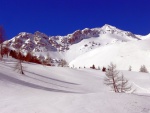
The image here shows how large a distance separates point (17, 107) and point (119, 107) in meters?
9.42

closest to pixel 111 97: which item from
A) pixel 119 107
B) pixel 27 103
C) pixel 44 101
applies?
pixel 119 107

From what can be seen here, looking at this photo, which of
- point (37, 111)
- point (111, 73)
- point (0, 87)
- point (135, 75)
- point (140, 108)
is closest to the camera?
point (37, 111)

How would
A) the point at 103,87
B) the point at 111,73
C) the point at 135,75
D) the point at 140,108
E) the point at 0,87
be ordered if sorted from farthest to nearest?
1. the point at 135,75
2. the point at 103,87
3. the point at 111,73
4. the point at 0,87
5. the point at 140,108

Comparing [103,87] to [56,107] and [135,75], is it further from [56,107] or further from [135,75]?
[56,107]

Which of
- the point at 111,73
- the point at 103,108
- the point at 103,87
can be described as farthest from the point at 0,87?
the point at 103,87

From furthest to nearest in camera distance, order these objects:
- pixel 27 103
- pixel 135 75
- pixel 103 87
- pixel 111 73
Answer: pixel 135 75 → pixel 103 87 → pixel 111 73 → pixel 27 103

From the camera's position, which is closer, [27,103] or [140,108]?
[140,108]

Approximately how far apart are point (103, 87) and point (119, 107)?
160ft

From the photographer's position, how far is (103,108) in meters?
22.0

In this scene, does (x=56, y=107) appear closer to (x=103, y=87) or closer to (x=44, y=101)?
A: (x=44, y=101)

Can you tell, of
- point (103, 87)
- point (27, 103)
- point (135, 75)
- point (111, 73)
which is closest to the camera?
point (27, 103)

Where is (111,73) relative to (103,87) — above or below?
above

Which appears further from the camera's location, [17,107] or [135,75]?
[135,75]

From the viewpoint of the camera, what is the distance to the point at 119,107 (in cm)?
2236
